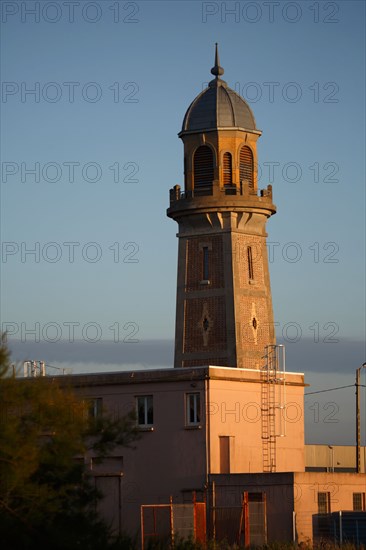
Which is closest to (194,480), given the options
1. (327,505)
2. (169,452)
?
(169,452)

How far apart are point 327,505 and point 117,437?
59.9ft

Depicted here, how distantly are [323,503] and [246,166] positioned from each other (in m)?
21.0

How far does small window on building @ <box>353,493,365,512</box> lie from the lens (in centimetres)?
5991

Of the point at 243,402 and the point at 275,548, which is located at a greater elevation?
the point at 243,402

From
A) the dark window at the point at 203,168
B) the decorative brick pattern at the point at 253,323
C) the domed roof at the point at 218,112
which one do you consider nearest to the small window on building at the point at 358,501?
the decorative brick pattern at the point at 253,323

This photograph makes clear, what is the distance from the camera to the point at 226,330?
231 feet

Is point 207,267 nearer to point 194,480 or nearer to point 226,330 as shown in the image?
point 226,330

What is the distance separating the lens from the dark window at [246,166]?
72875mm

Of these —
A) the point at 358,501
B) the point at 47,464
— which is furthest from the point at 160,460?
the point at 47,464

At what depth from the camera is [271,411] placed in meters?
63.4

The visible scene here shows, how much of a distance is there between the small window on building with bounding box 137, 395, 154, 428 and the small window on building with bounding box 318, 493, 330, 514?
7897 mm

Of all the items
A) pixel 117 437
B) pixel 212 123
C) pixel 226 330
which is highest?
pixel 212 123

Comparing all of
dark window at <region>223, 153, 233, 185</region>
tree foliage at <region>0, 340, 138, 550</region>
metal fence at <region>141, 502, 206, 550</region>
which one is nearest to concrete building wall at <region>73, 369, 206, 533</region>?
metal fence at <region>141, 502, 206, 550</region>

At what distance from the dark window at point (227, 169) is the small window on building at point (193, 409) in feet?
49.4
